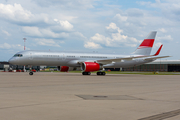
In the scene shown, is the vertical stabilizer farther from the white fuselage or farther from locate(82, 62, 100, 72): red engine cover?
locate(82, 62, 100, 72): red engine cover

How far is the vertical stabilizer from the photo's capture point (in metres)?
45.6

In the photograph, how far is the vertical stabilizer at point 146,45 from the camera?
45.6m

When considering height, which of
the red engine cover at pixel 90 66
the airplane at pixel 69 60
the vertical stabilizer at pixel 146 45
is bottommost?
the red engine cover at pixel 90 66

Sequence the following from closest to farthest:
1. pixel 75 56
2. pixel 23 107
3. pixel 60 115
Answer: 1. pixel 60 115
2. pixel 23 107
3. pixel 75 56

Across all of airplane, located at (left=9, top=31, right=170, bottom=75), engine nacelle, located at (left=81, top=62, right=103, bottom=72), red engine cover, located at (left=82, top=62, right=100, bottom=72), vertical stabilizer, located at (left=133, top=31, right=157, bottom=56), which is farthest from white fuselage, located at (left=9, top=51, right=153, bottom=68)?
vertical stabilizer, located at (left=133, top=31, right=157, bottom=56)

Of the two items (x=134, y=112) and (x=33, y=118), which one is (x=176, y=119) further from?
(x=33, y=118)

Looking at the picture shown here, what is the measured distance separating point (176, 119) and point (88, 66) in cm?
3026

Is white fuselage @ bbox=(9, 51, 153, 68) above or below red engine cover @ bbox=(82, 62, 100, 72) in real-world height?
above

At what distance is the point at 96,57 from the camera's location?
4088 cm

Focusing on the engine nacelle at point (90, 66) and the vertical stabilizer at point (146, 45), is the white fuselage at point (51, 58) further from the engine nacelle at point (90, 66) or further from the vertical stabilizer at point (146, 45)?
the vertical stabilizer at point (146, 45)

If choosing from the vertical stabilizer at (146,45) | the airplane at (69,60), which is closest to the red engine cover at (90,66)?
the airplane at (69,60)

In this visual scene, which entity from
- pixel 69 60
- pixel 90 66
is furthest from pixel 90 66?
pixel 69 60

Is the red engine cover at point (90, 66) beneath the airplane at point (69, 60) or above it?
beneath

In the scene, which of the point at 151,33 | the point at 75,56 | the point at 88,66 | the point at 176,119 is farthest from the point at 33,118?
the point at 151,33
